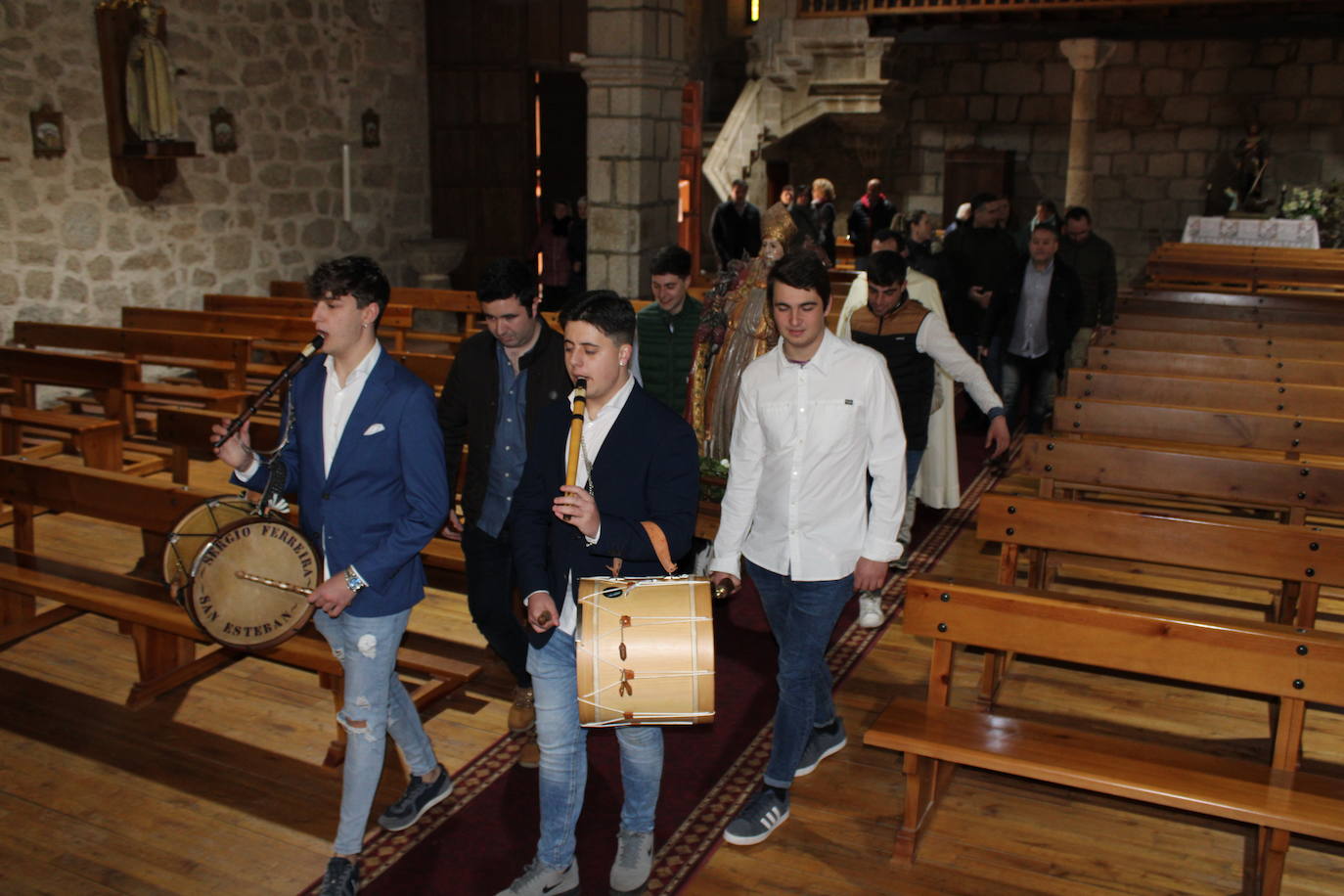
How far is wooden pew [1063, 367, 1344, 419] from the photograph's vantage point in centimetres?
530

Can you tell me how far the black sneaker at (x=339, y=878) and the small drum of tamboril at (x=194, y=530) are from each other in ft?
2.66

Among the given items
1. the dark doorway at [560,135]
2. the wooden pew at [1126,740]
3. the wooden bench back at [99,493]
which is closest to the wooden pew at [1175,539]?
the wooden pew at [1126,740]

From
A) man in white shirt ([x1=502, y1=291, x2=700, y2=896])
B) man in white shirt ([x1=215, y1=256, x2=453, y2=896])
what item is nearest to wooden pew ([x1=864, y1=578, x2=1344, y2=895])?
man in white shirt ([x1=502, y1=291, x2=700, y2=896])

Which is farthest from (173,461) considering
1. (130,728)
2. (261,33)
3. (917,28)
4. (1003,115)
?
(1003,115)

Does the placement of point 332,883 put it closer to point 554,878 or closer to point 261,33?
point 554,878

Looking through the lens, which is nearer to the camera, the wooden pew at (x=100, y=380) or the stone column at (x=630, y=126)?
the wooden pew at (x=100, y=380)

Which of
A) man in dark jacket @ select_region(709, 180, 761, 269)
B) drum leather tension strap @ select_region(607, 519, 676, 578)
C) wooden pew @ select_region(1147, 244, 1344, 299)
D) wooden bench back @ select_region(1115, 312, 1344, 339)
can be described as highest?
man in dark jacket @ select_region(709, 180, 761, 269)

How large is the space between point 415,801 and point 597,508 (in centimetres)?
132

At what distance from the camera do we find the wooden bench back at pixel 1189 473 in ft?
14.1

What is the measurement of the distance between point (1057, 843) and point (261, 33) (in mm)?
9603

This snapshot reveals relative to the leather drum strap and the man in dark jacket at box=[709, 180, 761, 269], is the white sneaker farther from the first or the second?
the man in dark jacket at box=[709, 180, 761, 269]

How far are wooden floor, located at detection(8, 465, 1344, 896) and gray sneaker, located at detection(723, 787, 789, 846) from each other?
43 mm

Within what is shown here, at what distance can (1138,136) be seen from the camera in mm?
15867

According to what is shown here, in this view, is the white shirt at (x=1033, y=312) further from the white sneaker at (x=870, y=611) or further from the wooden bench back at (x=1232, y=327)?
the white sneaker at (x=870, y=611)
